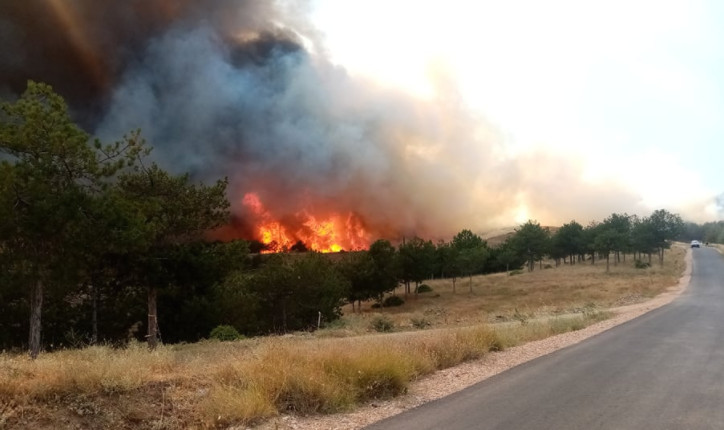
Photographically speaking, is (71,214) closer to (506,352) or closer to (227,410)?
(227,410)

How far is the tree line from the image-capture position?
17.2 meters

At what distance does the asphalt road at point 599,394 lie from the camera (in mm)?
6812

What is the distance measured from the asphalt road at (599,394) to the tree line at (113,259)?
13220 mm

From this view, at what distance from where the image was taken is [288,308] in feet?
155

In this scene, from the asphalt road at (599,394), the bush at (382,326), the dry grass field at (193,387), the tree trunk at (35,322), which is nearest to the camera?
the dry grass field at (193,387)

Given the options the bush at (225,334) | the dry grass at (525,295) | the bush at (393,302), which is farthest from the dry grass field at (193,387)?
the bush at (393,302)

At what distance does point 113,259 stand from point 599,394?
Result: 2524 cm

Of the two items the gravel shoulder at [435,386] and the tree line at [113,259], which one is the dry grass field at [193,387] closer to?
the gravel shoulder at [435,386]

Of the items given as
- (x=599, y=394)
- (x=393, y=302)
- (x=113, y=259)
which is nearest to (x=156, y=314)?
(x=113, y=259)

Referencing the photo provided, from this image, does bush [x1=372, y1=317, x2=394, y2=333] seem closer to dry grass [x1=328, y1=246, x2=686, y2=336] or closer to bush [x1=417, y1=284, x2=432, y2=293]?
dry grass [x1=328, y1=246, x2=686, y2=336]

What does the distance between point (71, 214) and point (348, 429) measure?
48.9ft

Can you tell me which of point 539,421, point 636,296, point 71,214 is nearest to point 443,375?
point 539,421

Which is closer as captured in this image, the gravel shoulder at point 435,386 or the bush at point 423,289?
the gravel shoulder at point 435,386

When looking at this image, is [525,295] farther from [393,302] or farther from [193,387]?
[193,387]
